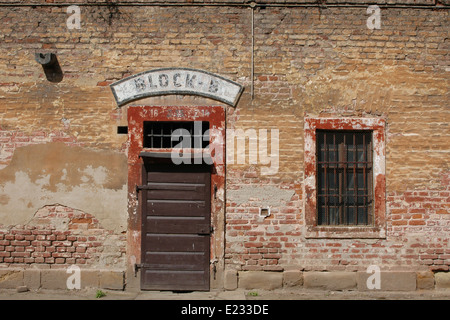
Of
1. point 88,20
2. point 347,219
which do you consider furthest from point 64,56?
A: point 347,219

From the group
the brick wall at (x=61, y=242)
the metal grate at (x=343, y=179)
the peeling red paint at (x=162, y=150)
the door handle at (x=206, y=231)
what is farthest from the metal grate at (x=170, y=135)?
the metal grate at (x=343, y=179)

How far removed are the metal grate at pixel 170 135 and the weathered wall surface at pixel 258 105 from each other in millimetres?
381

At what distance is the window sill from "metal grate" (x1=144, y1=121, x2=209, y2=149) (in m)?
2.21

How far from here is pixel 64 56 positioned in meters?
7.26

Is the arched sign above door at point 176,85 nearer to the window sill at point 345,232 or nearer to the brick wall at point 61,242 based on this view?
the brick wall at point 61,242

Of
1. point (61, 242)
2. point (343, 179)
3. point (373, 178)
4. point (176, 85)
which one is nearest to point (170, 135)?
point (176, 85)

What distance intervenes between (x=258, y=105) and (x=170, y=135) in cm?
150

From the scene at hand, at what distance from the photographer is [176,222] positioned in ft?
23.4

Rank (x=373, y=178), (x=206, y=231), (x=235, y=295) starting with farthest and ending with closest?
(x=373, y=178)
(x=206, y=231)
(x=235, y=295)

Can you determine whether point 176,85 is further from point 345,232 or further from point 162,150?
point 345,232

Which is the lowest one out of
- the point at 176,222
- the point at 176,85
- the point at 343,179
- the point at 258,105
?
the point at 176,222

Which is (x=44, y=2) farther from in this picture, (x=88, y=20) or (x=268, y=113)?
(x=268, y=113)

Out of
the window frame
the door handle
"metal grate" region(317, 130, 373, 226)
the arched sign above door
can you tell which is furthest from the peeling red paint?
"metal grate" region(317, 130, 373, 226)

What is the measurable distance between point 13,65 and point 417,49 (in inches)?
257
